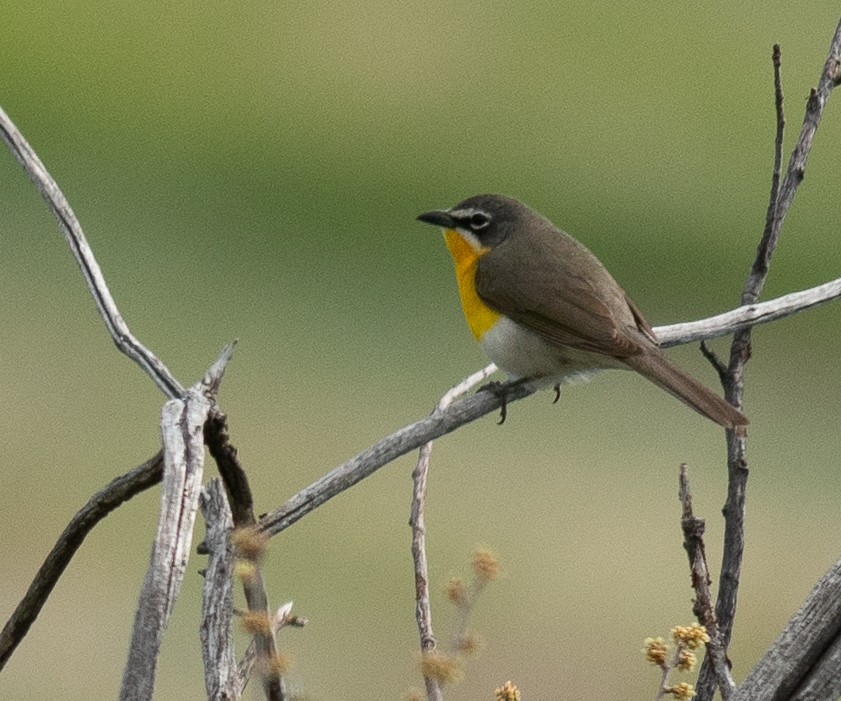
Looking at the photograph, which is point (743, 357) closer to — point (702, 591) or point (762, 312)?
point (762, 312)

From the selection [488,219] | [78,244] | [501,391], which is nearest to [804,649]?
[78,244]

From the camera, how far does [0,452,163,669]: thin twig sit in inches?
31.3

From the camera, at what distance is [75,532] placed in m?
0.81

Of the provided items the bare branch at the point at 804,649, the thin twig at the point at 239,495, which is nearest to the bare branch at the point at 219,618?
the thin twig at the point at 239,495

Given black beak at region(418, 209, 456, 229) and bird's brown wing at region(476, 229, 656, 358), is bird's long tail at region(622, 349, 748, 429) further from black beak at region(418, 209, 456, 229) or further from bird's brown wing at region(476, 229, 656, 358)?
black beak at region(418, 209, 456, 229)

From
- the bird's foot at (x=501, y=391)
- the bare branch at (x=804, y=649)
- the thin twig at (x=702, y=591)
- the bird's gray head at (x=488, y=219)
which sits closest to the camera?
the bare branch at (x=804, y=649)

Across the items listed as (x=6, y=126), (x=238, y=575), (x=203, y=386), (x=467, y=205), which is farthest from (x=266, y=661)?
(x=467, y=205)

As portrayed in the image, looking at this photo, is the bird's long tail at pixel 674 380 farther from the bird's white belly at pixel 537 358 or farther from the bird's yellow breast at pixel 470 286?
the bird's yellow breast at pixel 470 286

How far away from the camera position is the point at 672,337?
4.34 feet

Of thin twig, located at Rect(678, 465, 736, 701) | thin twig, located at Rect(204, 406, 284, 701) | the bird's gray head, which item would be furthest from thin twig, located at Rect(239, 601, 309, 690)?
the bird's gray head

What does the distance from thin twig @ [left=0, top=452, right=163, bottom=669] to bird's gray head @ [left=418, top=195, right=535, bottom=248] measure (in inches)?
73.8

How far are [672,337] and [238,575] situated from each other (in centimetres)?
69

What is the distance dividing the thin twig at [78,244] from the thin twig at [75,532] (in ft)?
0.41

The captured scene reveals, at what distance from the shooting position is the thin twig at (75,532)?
0.80m
